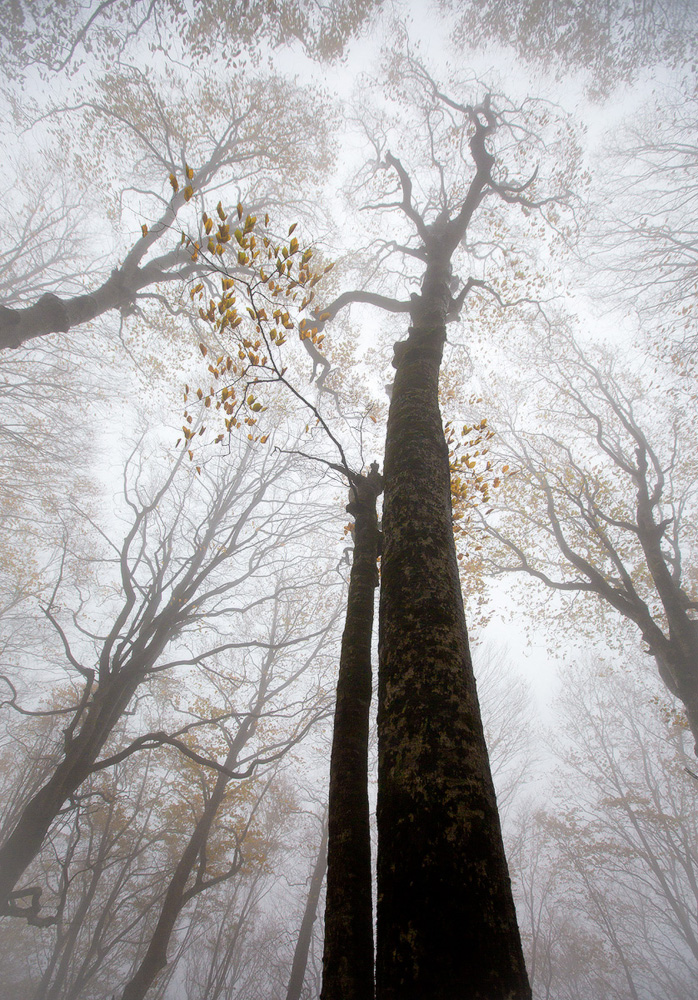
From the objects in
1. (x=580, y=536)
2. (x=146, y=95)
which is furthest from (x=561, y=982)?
(x=146, y=95)

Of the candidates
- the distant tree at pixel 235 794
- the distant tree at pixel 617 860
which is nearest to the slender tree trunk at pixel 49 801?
the distant tree at pixel 235 794

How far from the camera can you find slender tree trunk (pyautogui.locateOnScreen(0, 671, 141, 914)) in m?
4.69

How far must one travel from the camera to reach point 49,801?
16.0ft

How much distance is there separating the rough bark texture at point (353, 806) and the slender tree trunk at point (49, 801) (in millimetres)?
5046

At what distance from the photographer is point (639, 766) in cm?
1688

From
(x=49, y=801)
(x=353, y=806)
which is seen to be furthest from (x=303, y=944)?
(x=353, y=806)

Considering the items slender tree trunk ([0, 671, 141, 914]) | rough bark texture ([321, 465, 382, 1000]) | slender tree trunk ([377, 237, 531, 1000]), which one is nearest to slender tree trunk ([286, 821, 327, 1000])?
slender tree trunk ([0, 671, 141, 914])

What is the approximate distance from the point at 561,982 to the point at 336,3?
3781 cm

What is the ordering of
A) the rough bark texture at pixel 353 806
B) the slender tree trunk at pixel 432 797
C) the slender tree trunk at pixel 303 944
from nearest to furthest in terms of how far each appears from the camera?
the slender tree trunk at pixel 432 797
the rough bark texture at pixel 353 806
the slender tree trunk at pixel 303 944

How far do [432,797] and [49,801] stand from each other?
619 cm

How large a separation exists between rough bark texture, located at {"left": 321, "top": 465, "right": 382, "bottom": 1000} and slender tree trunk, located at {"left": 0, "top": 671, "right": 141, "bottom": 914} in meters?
5.05

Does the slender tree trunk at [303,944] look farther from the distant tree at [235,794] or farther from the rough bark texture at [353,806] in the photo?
the rough bark texture at [353,806]

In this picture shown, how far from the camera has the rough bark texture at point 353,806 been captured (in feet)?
4.13

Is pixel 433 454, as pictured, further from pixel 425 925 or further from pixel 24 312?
pixel 24 312
